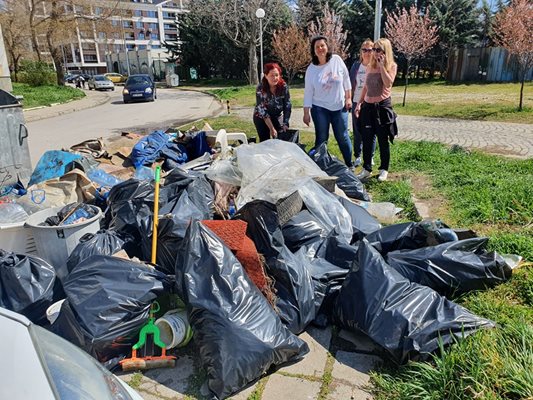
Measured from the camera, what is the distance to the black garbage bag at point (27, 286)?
2.61m

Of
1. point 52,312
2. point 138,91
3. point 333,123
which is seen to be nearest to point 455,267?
point 52,312

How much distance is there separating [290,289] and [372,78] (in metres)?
3.47

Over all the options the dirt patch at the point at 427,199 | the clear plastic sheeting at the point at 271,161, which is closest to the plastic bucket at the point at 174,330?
the clear plastic sheeting at the point at 271,161

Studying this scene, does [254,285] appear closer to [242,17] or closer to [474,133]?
[474,133]

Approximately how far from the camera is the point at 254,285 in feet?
8.11

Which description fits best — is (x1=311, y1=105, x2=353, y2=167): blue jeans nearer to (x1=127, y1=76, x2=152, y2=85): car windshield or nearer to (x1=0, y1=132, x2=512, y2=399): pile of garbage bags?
(x1=0, y1=132, x2=512, y2=399): pile of garbage bags

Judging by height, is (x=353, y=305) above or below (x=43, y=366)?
below

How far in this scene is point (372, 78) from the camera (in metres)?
5.18

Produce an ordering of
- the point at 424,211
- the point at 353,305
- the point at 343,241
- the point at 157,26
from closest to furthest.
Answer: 1. the point at 353,305
2. the point at 343,241
3. the point at 424,211
4. the point at 157,26

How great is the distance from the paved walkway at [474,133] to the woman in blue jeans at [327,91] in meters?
3.34

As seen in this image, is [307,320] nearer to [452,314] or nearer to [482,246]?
[452,314]

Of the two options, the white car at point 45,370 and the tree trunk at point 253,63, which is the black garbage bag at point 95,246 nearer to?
the white car at point 45,370

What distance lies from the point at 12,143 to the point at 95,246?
112 inches

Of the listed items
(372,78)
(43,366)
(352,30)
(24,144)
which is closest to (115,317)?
(43,366)
